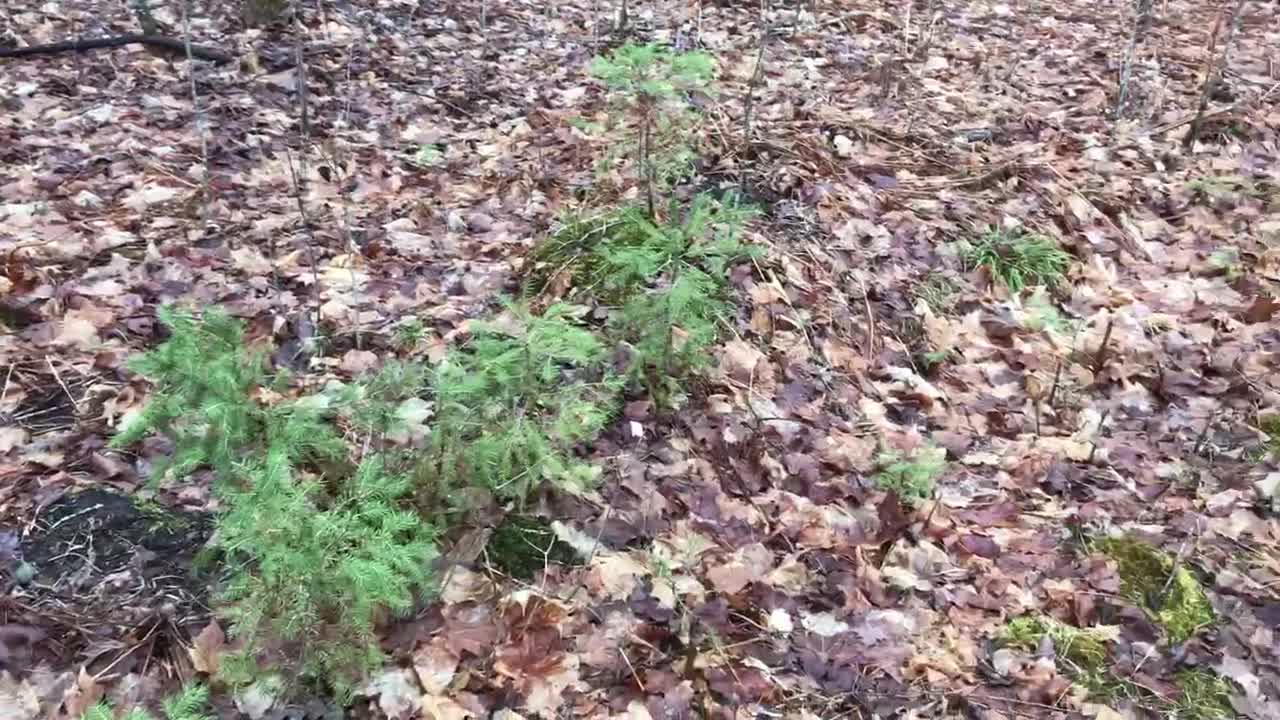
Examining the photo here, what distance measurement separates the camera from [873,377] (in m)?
4.30

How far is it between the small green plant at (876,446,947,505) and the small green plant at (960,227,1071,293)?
5.22 ft

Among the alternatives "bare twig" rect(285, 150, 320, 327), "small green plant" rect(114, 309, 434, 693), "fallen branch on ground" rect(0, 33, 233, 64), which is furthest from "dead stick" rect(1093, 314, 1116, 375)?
"fallen branch on ground" rect(0, 33, 233, 64)

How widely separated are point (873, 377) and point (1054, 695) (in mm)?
1678

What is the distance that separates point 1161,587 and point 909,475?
0.91 meters

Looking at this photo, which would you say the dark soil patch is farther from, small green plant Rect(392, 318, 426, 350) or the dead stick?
the dead stick

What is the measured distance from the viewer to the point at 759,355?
4.14 metres

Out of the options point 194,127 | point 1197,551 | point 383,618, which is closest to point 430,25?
point 194,127

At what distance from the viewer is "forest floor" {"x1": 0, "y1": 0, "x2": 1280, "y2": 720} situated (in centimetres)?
290

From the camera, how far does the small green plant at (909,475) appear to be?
362cm

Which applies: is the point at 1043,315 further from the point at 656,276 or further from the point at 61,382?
the point at 61,382

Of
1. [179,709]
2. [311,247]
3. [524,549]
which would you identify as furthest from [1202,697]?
[311,247]

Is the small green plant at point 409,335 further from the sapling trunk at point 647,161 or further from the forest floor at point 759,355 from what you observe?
the sapling trunk at point 647,161

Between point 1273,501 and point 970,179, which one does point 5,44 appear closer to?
point 970,179

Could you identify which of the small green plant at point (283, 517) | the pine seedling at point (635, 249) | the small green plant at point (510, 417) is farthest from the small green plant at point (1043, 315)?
the small green plant at point (283, 517)
